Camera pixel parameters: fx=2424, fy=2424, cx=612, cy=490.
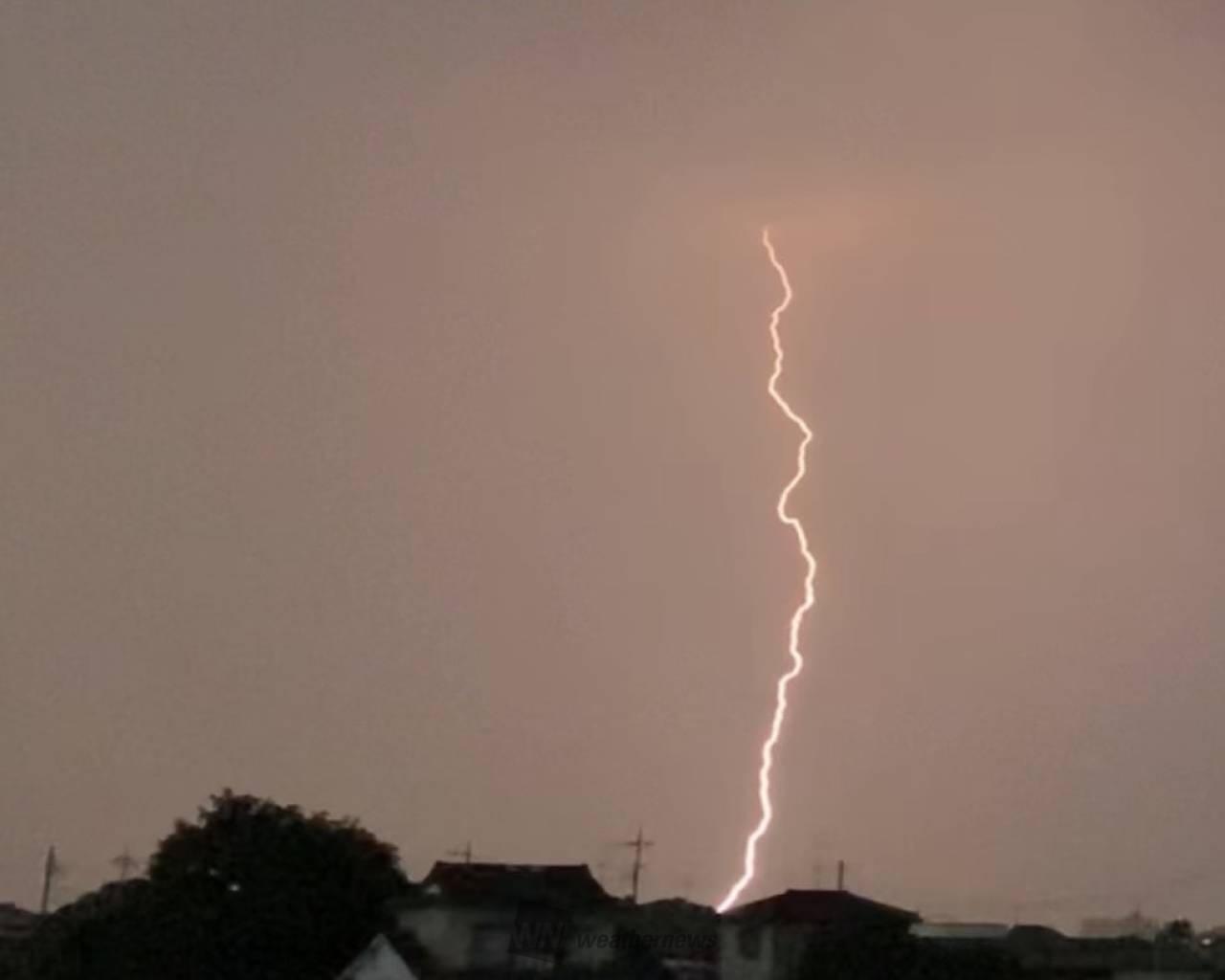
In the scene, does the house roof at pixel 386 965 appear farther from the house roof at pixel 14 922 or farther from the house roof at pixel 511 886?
the house roof at pixel 14 922

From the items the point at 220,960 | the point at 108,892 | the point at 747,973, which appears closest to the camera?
the point at 747,973

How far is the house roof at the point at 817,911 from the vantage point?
48.7m

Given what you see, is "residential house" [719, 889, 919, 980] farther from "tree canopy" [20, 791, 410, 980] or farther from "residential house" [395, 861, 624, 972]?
"tree canopy" [20, 791, 410, 980]

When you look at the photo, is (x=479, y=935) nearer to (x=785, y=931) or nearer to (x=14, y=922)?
(x=785, y=931)

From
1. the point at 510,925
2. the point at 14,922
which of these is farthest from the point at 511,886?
the point at 14,922

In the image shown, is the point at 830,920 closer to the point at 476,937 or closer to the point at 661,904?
the point at 476,937

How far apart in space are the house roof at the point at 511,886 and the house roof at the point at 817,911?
11.6ft

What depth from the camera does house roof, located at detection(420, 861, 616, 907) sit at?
51.0 meters

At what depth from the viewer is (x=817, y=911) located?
53.1 metres

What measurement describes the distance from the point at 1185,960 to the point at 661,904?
62.4 feet

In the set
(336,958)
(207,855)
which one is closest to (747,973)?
(336,958)

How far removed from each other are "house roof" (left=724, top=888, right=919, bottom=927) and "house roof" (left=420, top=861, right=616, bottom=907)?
3526mm

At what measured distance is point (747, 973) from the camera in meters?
47.8

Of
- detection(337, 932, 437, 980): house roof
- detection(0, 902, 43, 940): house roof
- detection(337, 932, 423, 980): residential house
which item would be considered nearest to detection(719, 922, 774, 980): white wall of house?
detection(337, 932, 437, 980): house roof
